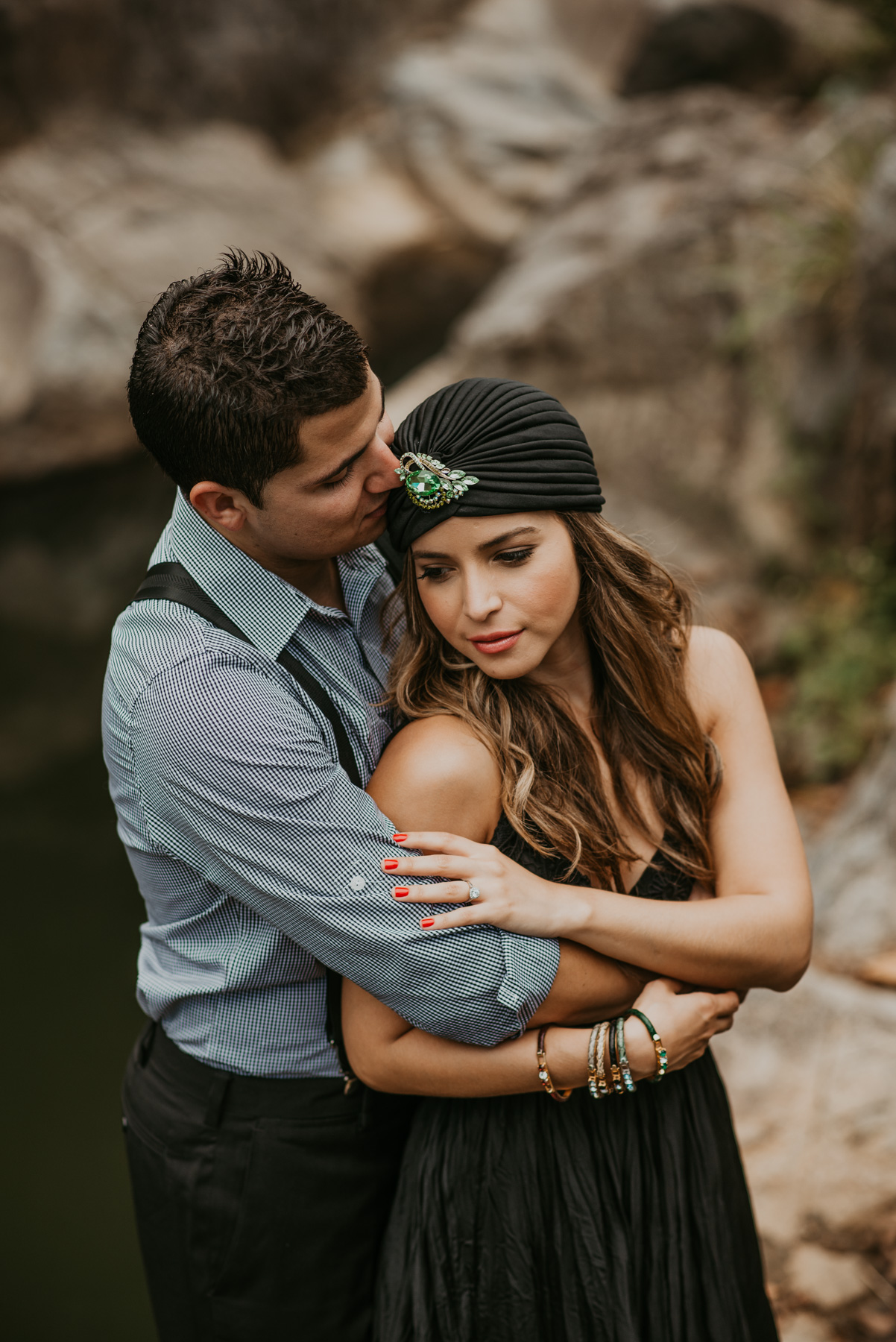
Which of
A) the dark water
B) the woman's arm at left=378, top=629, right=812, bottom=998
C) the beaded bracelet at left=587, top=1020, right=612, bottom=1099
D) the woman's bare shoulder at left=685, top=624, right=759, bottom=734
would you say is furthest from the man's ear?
→ the dark water

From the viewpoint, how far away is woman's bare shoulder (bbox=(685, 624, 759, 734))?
6.05ft

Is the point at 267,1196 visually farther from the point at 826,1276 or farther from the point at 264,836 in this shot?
the point at 826,1276

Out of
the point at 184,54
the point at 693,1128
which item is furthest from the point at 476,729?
the point at 184,54

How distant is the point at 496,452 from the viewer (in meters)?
1.62

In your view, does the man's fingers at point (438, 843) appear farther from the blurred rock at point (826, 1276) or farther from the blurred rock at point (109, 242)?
the blurred rock at point (109, 242)

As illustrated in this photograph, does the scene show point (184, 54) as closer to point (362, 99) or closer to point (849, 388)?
point (362, 99)

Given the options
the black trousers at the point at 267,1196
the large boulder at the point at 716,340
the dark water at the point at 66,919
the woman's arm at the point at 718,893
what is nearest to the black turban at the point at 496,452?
the woman's arm at the point at 718,893

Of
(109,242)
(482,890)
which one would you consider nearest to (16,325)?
(109,242)

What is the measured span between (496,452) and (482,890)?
65 centimetres

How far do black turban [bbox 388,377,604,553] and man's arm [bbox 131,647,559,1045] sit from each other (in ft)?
1.29

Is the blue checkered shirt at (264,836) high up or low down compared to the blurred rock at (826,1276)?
up

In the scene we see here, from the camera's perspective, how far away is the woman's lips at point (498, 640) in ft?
5.46

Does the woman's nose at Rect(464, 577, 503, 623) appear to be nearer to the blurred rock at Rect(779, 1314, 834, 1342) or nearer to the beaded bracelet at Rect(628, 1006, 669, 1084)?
the beaded bracelet at Rect(628, 1006, 669, 1084)

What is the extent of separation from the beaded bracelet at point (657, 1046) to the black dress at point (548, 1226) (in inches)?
8.5
